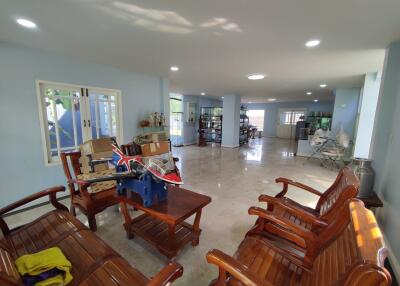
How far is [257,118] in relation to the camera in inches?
501

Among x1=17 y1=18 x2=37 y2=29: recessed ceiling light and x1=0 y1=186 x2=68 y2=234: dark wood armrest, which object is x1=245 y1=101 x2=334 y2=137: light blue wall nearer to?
x1=17 y1=18 x2=37 y2=29: recessed ceiling light

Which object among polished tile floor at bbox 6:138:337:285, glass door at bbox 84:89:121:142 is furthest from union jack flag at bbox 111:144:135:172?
glass door at bbox 84:89:121:142

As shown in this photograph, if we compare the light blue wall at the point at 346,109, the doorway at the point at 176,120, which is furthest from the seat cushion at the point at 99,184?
the light blue wall at the point at 346,109

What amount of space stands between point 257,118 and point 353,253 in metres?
12.7

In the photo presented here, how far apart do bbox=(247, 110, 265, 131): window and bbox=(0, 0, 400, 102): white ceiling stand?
9.16 m

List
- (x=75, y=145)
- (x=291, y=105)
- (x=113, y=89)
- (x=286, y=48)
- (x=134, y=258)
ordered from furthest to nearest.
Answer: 1. (x=291, y=105)
2. (x=113, y=89)
3. (x=75, y=145)
4. (x=286, y=48)
5. (x=134, y=258)

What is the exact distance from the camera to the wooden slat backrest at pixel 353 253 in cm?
51

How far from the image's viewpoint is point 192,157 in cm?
588

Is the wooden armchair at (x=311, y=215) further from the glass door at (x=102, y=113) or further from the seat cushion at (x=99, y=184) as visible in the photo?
A: the glass door at (x=102, y=113)

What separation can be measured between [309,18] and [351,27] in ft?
1.91

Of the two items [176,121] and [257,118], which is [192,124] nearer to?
[176,121]

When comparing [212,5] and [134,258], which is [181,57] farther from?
Result: [134,258]

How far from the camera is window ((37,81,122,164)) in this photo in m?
2.83

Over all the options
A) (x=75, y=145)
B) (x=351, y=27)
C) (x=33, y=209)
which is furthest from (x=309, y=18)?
(x=33, y=209)
